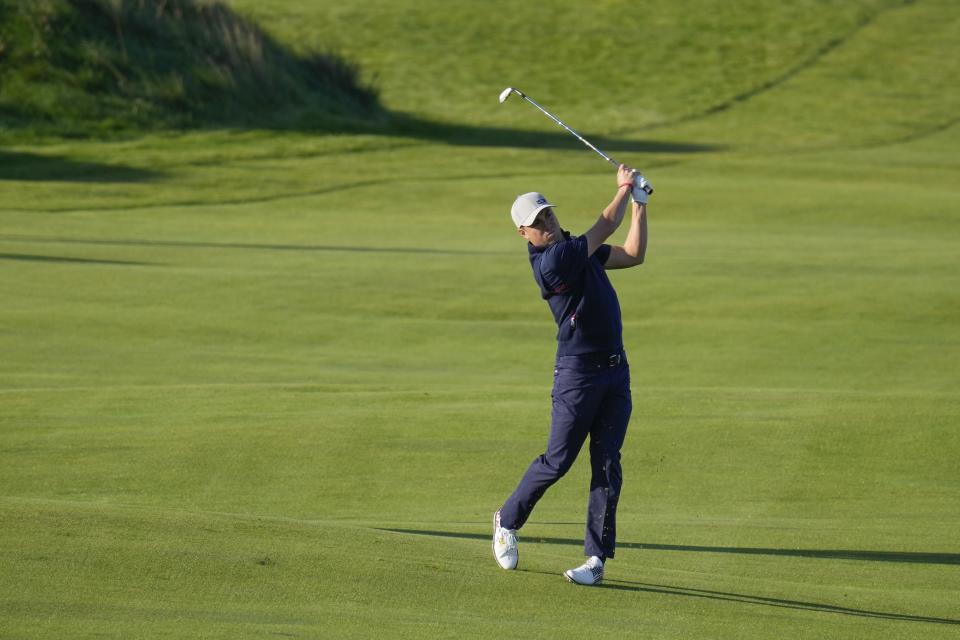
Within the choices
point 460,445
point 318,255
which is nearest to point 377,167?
point 318,255

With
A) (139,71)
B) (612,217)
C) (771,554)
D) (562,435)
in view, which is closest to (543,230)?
(612,217)

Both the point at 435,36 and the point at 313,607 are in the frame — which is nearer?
Result: the point at 313,607

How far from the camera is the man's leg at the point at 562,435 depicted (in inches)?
305

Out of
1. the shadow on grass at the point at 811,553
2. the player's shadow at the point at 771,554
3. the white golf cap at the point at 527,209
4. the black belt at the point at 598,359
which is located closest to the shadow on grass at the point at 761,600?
the player's shadow at the point at 771,554

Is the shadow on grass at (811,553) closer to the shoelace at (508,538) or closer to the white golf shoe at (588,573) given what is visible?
the shoelace at (508,538)

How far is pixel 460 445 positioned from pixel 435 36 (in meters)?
43.2

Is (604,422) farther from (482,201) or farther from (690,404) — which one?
A: (482,201)

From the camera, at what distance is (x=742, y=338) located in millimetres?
16781

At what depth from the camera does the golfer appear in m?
7.55

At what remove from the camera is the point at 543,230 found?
7613mm

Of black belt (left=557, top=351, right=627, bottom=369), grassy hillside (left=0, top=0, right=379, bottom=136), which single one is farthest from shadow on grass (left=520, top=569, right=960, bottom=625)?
grassy hillside (left=0, top=0, right=379, bottom=136)

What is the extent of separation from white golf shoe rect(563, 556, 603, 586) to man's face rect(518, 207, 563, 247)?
161cm

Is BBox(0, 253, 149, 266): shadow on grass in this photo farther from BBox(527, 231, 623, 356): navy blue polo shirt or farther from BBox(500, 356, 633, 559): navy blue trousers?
BBox(527, 231, 623, 356): navy blue polo shirt

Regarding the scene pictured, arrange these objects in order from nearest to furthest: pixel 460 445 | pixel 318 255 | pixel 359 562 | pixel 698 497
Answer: pixel 359 562
pixel 698 497
pixel 460 445
pixel 318 255
